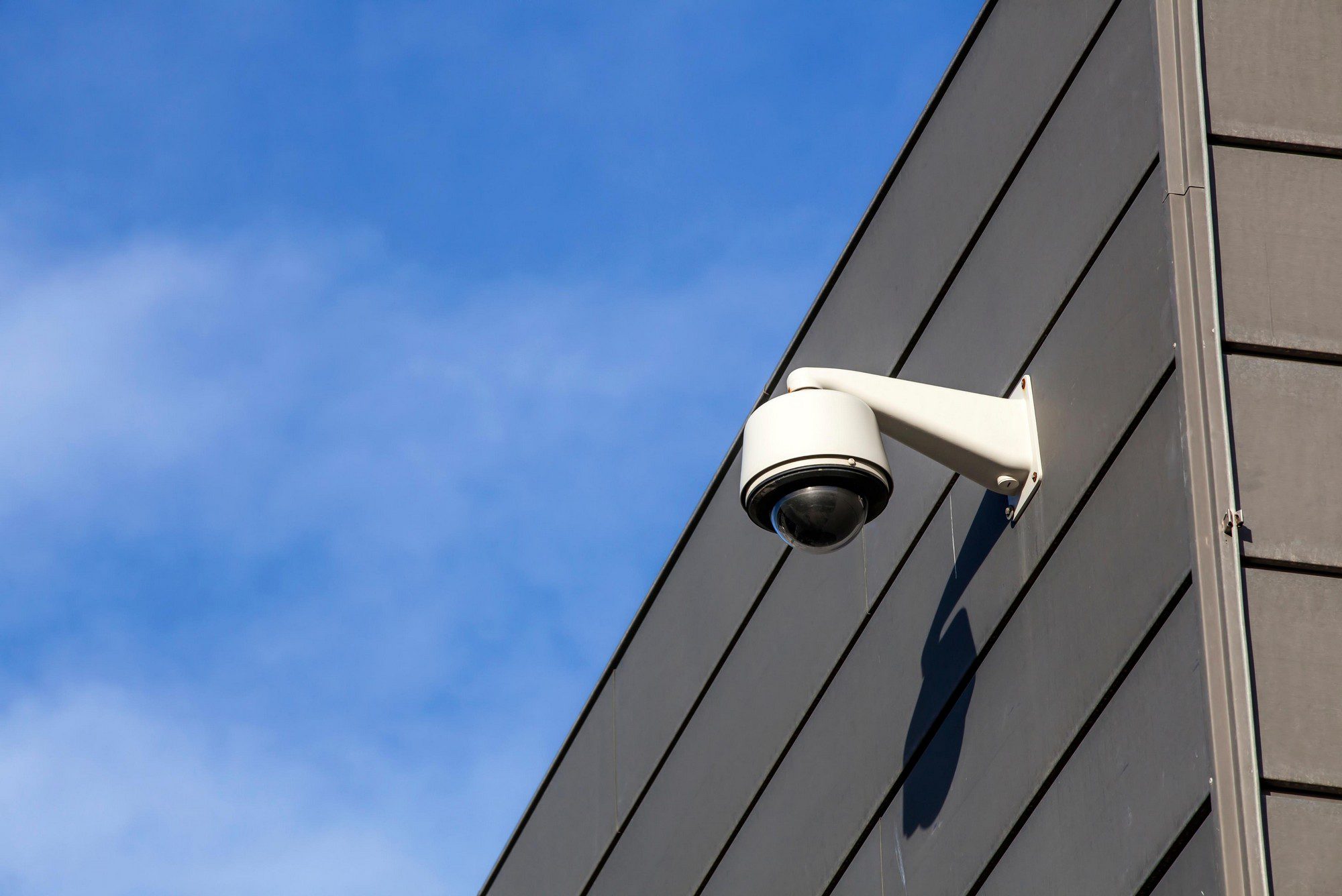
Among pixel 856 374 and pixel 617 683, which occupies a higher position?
pixel 617 683

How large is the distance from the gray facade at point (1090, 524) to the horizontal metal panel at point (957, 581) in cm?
1

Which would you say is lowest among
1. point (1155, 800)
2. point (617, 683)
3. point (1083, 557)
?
point (1155, 800)

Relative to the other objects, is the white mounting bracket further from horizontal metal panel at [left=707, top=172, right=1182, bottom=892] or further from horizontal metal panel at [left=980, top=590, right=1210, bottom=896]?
horizontal metal panel at [left=980, top=590, right=1210, bottom=896]

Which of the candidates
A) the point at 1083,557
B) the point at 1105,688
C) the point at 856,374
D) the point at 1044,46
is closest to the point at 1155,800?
the point at 1105,688

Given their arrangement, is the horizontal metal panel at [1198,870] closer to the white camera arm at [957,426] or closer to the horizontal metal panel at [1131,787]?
the horizontal metal panel at [1131,787]

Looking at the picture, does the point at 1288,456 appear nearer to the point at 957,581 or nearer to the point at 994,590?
the point at 994,590

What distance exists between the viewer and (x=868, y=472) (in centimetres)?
468

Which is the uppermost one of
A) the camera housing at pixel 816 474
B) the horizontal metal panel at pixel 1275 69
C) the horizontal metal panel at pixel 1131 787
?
the horizontal metal panel at pixel 1275 69

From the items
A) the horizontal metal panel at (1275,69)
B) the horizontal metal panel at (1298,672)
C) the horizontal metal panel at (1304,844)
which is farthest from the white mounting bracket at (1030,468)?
the horizontal metal panel at (1304,844)

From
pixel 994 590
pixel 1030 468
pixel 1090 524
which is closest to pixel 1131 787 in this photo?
pixel 1090 524

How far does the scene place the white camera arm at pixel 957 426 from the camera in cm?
498

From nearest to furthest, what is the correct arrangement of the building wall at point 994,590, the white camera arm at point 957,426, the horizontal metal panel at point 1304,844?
the horizontal metal panel at point 1304,844
the building wall at point 994,590
the white camera arm at point 957,426

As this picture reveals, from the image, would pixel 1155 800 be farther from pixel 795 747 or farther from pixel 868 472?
pixel 795 747

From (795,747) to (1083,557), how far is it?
190 cm
